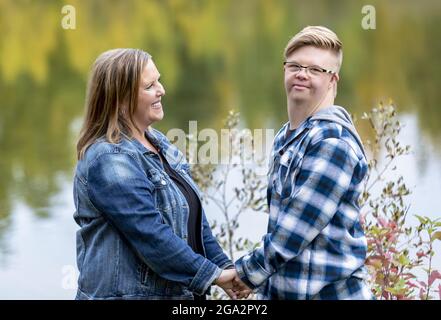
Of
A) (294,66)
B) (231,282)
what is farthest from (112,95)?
(231,282)

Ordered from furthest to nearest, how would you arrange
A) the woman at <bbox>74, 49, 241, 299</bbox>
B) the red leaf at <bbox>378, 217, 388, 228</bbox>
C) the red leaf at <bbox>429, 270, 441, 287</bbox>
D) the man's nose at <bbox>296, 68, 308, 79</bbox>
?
1. the red leaf at <bbox>378, 217, 388, 228</bbox>
2. the red leaf at <bbox>429, 270, 441, 287</bbox>
3. the woman at <bbox>74, 49, 241, 299</bbox>
4. the man's nose at <bbox>296, 68, 308, 79</bbox>

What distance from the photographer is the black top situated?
8.13 feet

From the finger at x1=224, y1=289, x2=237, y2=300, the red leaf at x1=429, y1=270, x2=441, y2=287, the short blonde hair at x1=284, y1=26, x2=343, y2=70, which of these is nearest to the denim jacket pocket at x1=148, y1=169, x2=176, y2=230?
the finger at x1=224, y1=289, x2=237, y2=300

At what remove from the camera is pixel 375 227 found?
3.10 metres

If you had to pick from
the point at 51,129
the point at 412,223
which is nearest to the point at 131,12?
the point at 51,129

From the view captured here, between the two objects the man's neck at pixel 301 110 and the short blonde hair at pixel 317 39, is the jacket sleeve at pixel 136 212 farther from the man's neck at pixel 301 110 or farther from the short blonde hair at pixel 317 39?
the short blonde hair at pixel 317 39

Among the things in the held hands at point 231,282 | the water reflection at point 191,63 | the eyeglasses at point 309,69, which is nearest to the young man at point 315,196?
the eyeglasses at point 309,69

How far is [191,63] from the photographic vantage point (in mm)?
14961

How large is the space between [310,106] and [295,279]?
0.48 meters

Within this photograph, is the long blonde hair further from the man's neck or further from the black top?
the man's neck

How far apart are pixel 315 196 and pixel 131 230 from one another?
556 millimetres

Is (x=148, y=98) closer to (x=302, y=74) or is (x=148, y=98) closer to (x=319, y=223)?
(x=302, y=74)

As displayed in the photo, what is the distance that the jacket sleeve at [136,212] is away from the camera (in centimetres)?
229
